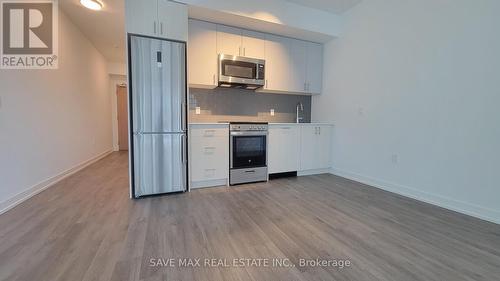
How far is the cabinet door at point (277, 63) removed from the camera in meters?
3.74

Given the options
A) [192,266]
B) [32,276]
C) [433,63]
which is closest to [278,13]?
[433,63]

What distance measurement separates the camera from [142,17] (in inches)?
104

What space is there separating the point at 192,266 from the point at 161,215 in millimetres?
941

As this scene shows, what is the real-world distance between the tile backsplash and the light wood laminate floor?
1.44 metres

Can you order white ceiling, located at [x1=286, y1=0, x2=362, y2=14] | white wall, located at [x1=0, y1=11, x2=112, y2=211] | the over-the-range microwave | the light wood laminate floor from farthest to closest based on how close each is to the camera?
1. white ceiling, located at [x1=286, y1=0, x2=362, y2=14]
2. the over-the-range microwave
3. white wall, located at [x1=0, y1=11, x2=112, y2=211]
4. the light wood laminate floor

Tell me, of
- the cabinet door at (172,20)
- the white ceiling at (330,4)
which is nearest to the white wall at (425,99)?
the white ceiling at (330,4)

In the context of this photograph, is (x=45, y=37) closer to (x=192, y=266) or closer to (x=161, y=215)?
(x=161, y=215)

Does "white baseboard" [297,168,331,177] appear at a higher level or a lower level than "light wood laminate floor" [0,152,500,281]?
higher

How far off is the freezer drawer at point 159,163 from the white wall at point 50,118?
4.00ft

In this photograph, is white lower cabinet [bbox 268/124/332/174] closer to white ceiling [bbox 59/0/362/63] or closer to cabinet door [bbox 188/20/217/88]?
cabinet door [bbox 188/20/217/88]

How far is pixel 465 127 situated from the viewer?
7.65ft

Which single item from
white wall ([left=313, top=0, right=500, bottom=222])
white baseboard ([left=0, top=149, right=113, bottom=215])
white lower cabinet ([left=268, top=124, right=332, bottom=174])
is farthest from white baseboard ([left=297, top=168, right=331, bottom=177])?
white baseboard ([left=0, top=149, right=113, bottom=215])

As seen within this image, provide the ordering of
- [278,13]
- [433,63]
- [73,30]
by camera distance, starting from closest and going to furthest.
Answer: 1. [433,63]
2. [278,13]
3. [73,30]

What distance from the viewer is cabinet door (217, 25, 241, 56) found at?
3.34 m
